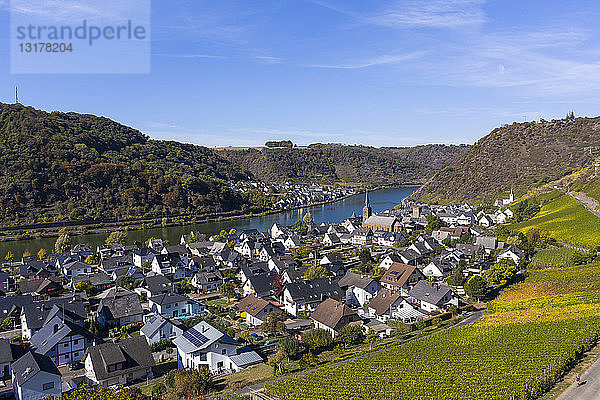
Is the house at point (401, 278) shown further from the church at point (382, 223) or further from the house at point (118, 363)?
the church at point (382, 223)

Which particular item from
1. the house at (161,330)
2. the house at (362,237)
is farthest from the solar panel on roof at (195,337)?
the house at (362,237)

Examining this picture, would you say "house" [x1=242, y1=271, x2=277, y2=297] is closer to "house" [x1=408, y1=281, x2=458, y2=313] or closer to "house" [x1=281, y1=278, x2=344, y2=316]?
"house" [x1=281, y1=278, x2=344, y2=316]

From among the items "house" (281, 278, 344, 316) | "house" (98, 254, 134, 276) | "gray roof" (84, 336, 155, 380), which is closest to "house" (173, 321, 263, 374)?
"gray roof" (84, 336, 155, 380)

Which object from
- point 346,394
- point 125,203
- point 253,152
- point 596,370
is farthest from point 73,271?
point 253,152

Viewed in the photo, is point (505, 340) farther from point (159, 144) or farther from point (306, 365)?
point (159, 144)

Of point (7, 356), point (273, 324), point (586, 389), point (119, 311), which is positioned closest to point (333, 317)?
point (273, 324)

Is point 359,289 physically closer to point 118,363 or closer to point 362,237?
point 118,363
